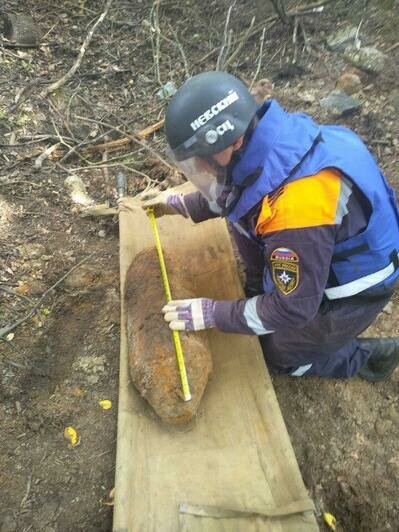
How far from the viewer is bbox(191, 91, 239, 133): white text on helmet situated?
1.78m

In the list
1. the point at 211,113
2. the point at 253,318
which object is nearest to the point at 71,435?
the point at 253,318

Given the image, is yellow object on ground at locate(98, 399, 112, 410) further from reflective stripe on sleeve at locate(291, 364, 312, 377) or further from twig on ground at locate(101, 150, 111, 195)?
twig on ground at locate(101, 150, 111, 195)

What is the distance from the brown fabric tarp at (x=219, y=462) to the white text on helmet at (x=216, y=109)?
1.10 metres

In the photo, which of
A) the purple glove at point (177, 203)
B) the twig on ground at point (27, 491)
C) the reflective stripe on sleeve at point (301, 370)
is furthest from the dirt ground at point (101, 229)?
the purple glove at point (177, 203)

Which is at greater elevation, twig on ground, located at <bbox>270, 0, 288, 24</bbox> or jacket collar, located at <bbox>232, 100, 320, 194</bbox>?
jacket collar, located at <bbox>232, 100, 320, 194</bbox>

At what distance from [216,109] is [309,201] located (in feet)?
1.61

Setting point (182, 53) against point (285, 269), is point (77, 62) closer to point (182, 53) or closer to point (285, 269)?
point (182, 53)

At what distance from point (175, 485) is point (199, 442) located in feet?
0.72

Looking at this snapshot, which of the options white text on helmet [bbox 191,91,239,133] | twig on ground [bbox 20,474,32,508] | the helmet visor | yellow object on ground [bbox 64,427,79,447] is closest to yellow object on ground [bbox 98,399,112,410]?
yellow object on ground [bbox 64,427,79,447]

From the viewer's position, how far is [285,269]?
1.88 m

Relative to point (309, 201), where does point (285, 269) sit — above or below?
below

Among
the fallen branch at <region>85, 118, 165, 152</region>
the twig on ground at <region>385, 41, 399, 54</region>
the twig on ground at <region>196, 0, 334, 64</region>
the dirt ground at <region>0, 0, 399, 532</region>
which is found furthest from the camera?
the twig on ground at <region>196, 0, 334, 64</region>

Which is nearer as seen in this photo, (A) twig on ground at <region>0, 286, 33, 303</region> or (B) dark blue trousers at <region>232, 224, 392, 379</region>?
(B) dark blue trousers at <region>232, 224, 392, 379</region>

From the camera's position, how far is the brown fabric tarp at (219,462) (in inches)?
79.3
